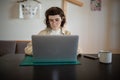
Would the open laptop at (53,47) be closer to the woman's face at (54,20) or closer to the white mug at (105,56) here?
the white mug at (105,56)

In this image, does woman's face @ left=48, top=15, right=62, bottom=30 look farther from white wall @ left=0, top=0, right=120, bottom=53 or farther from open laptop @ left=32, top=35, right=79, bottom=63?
white wall @ left=0, top=0, right=120, bottom=53

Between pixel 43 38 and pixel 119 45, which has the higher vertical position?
pixel 43 38

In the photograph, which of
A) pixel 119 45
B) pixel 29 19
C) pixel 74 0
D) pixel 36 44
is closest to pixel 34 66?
pixel 36 44

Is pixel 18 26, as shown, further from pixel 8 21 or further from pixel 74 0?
pixel 74 0

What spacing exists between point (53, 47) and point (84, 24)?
8.16 feet

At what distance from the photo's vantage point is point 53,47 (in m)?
1.36

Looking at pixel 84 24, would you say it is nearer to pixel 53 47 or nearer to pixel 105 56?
pixel 105 56

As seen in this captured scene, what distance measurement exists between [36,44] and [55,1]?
249 cm

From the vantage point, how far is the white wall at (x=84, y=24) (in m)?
3.70

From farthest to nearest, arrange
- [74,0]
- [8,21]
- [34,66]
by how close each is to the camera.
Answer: [8,21] → [74,0] → [34,66]

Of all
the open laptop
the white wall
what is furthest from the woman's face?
the white wall

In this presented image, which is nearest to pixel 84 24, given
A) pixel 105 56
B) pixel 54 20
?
pixel 54 20

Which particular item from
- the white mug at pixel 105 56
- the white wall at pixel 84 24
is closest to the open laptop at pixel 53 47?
the white mug at pixel 105 56

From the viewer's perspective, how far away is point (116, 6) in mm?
3701
